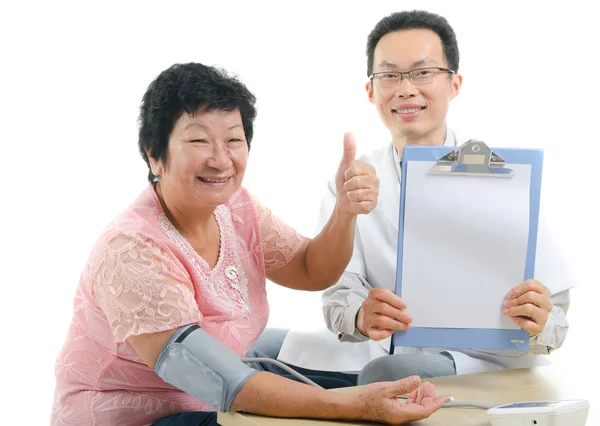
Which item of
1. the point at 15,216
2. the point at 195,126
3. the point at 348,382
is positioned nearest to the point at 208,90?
the point at 195,126

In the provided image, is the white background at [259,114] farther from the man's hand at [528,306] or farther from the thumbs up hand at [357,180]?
the man's hand at [528,306]

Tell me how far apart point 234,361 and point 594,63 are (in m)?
2.83

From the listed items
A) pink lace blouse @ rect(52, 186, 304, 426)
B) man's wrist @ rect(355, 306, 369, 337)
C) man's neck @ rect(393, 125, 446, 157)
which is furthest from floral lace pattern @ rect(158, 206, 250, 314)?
man's neck @ rect(393, 125, 446, 157)

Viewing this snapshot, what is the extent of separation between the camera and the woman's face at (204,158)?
1.64 m

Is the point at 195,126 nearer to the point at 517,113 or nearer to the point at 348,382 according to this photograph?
the point at 348,382

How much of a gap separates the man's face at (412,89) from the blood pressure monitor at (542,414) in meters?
0.87

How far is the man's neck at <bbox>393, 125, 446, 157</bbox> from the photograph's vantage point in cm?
205

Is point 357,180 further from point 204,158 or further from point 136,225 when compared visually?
point 136,225

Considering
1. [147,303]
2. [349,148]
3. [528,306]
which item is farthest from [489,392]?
[147,303]

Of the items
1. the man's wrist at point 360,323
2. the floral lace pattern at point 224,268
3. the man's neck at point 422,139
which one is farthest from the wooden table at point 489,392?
the man's neck at point 422,139

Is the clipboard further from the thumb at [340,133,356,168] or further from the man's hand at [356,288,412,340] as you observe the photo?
the thumb at [340,133,356,168]

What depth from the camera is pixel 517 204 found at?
156cm

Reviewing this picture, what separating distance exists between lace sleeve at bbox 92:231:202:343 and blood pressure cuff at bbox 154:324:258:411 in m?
0.06

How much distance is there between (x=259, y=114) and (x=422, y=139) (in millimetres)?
1565
